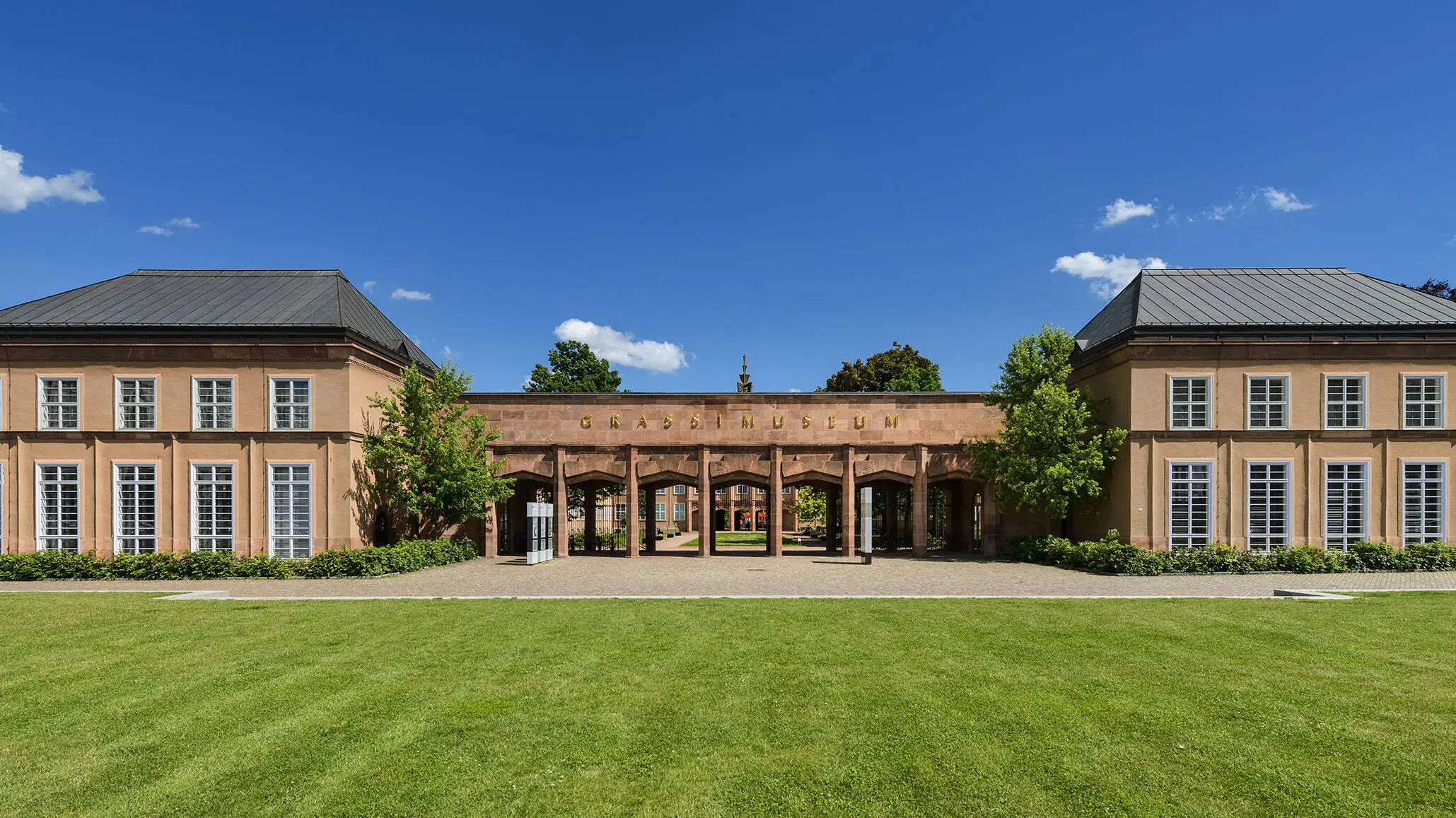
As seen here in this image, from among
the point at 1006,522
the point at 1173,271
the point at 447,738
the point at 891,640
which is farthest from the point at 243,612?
the point at 1173,271

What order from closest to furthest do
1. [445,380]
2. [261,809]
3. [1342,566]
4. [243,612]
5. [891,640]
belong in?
1. [261,809]
2. [891,640]
3. [243,612]
4. [1342,566]
5. [445,380]

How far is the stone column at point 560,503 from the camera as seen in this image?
32750 millimetres

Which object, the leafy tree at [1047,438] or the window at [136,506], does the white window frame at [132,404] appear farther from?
the leafy tree at [1047,438]

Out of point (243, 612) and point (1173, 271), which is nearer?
point (243, 612)

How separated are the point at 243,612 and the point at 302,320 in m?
14.0

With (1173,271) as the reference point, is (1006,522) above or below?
below

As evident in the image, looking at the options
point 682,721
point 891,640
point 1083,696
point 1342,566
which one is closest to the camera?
point 682,721

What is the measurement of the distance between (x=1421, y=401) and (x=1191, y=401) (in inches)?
315

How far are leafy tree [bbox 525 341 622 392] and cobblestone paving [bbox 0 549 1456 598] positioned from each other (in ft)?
101

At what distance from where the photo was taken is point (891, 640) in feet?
42.1

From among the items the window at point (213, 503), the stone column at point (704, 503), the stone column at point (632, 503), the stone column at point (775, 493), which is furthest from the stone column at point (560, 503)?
the window at point (213, 503)

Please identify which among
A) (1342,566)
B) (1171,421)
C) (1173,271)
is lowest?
(1342,566)

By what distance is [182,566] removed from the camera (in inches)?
928

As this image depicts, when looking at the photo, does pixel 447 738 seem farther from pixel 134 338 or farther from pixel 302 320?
pixel 134 338
